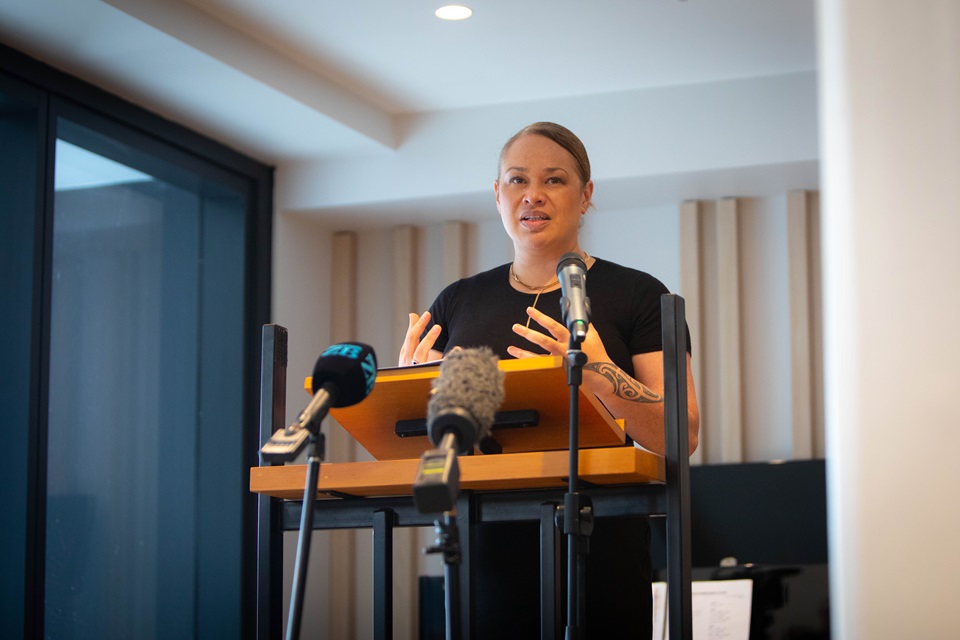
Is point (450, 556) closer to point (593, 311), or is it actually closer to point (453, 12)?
point (593, 311)

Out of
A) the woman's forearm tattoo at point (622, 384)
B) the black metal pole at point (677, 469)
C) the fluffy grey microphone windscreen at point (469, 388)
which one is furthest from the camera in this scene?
the woman's forearm tattoo at point (622, 384)

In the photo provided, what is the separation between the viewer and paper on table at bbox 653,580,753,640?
472cm

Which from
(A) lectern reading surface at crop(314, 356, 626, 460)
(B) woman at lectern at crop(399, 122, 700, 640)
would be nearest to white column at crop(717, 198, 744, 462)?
(B) woman at lectern at crop(399, 122, 700, 640)

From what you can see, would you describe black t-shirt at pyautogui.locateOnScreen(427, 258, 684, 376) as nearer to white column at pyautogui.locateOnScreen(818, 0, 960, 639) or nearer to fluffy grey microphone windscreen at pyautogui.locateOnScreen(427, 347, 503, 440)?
white column at pyautogui.locateOnScreen(818, 0, 960, 639)

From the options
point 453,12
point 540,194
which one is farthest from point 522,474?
point 453,12

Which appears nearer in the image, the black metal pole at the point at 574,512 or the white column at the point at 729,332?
the black metal pole at the point at 574,512

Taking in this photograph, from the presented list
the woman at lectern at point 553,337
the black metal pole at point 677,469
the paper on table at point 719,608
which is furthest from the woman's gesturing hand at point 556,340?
the paper on table at point 719,608

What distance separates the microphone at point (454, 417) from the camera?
1.32m

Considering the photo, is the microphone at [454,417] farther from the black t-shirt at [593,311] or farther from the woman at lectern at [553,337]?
the black t-shirt at [593,311]

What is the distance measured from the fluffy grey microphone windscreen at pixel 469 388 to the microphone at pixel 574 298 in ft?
0.90

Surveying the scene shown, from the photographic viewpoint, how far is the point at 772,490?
5.24 meters

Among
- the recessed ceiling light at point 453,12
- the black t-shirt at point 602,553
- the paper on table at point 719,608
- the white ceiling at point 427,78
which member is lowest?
the paper on table at point 719,608

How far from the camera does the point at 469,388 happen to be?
1435 mm

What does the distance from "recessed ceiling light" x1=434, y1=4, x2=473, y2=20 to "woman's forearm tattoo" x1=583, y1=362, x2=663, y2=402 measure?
9.17 feet
